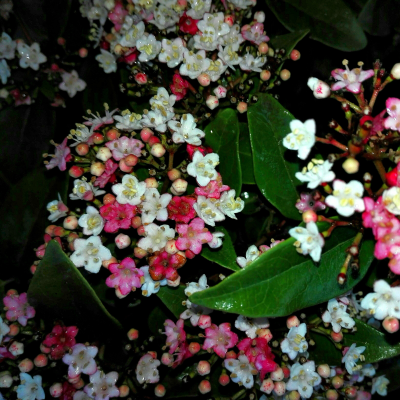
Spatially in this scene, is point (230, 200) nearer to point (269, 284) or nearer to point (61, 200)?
point (269, 284)

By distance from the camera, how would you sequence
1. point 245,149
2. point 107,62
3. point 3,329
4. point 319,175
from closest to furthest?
point 319,175
point 3,329
point 245,149
point 107,62

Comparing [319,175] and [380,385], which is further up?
[319,175]

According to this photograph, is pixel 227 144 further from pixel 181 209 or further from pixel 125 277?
pixel 125 277

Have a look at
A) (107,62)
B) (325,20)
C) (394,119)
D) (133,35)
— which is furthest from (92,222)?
(325,20)

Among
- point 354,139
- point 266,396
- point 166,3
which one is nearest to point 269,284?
point 354,139

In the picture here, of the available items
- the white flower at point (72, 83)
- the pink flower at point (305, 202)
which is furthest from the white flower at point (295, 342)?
the white flower at point (72, 83)

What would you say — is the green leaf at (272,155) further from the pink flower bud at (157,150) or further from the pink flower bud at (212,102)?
the pink flower bud at (157,150)

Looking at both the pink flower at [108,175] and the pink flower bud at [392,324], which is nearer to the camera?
A: the pink flower bud at [392,324]
